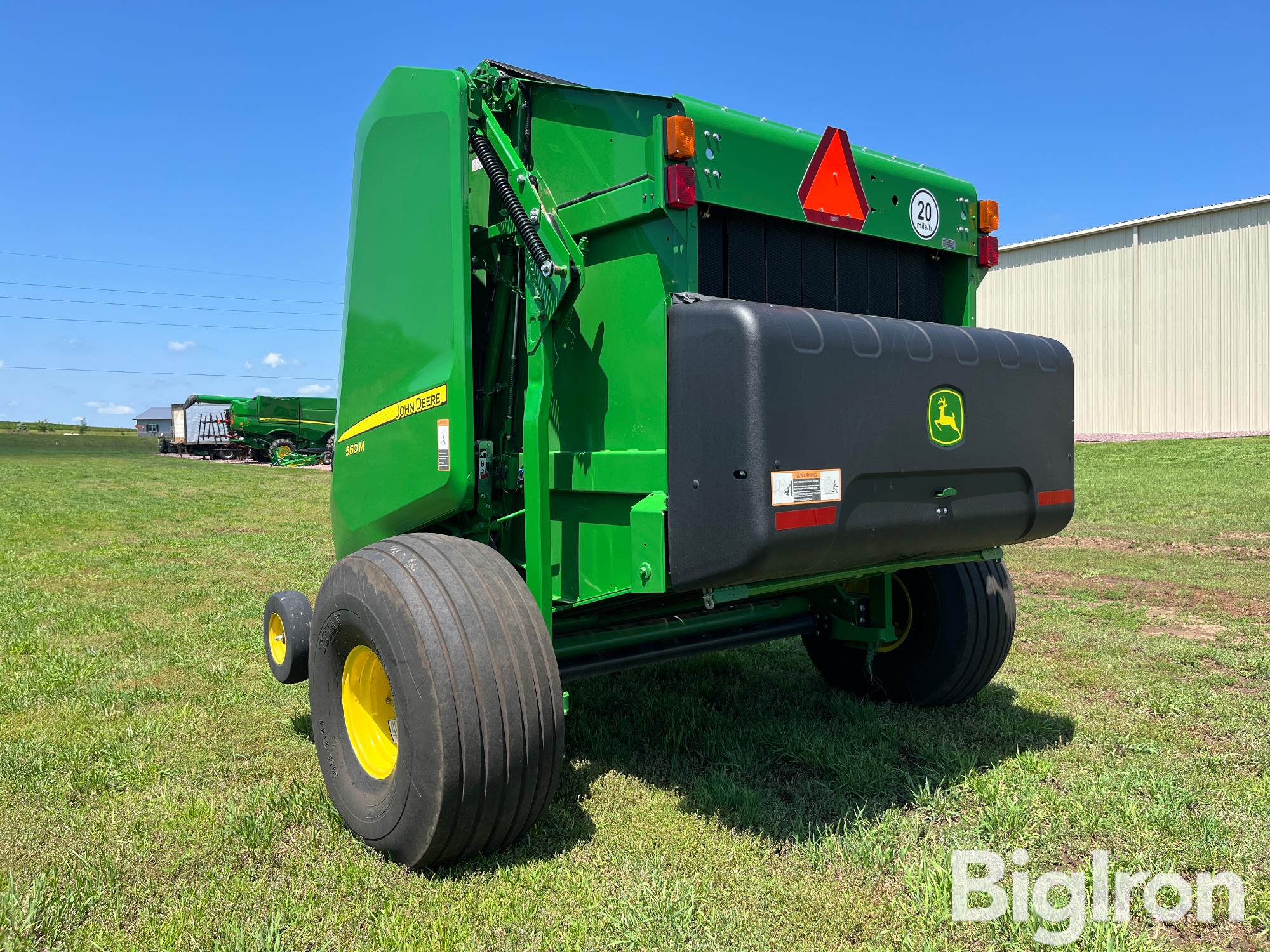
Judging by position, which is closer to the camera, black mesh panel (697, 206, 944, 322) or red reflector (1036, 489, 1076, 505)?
black mesh panel (697, 206, 944, 322)

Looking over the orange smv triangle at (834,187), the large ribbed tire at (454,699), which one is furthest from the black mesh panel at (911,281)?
the large ribbed tire at (454,699)

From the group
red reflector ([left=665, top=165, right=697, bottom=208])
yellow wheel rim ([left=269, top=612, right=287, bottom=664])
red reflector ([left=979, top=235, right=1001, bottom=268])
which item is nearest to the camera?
red reflector ([left=665, top=165, right=697, bottom=208])

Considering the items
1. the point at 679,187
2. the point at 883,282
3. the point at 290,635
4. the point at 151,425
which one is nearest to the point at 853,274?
the point at 883,282

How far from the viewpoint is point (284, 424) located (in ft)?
133

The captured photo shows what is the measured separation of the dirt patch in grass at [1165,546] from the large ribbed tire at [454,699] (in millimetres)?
7960

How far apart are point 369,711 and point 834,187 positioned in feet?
8.47

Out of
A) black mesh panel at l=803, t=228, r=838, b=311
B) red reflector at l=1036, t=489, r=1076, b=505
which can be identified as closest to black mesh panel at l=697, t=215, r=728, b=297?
black mesh panel at l=803, t=228, r=838, b=311

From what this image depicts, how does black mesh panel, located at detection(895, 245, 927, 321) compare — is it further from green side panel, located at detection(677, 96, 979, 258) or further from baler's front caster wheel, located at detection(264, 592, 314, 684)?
baler's front caster wheel, located at detection(264, 592, 314, 684)

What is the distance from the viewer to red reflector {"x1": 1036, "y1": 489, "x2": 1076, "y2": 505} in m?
3.46

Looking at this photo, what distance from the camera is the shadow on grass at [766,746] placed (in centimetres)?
337

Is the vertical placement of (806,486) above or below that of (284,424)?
below

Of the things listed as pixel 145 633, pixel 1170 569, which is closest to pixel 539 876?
pixel 145 633

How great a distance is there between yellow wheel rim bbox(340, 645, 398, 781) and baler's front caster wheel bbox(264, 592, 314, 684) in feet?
2.38

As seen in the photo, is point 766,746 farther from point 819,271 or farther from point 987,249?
point 987,249
